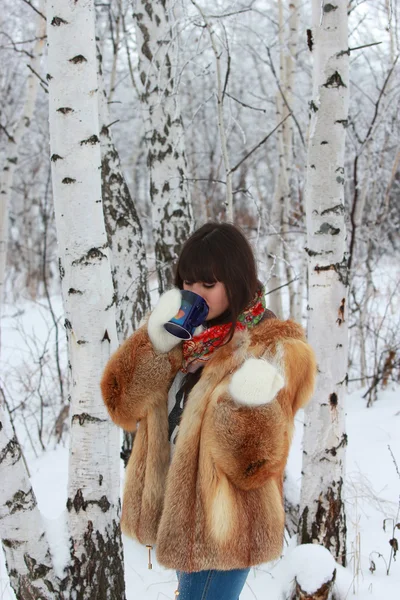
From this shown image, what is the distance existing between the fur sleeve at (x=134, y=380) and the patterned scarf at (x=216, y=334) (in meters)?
0.10

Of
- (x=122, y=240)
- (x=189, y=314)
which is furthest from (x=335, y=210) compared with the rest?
(x=122, y=240)

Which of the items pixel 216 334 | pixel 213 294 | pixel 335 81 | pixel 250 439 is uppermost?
pixel 335 81

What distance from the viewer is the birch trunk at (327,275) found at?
265 cm

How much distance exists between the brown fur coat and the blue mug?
0.41ft

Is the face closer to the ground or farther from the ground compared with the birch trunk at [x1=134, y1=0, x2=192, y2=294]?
closer to the ground

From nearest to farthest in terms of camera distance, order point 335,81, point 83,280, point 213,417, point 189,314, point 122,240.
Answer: point 213,417, point 189,314, point 83,280, point 335,81, point 122,240

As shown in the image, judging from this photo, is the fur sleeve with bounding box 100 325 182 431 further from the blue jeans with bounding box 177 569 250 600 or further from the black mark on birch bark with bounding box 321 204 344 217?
the black mark on birch bark with bounding box 321 204 344 217

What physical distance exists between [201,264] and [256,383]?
1.50ft

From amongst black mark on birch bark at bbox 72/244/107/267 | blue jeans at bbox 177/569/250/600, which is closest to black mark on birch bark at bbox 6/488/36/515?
blue jeans at bbox 177/569/250/600

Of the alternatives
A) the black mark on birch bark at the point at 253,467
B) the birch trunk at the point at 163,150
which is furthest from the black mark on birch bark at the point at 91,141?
the birch trunk at the point at 163,150

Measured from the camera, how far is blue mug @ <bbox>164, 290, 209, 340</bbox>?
1831 millimetres

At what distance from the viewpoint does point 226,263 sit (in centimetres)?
184

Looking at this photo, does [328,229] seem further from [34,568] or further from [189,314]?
[34,568]

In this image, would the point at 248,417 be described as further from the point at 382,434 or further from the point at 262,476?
the point at 382,434
